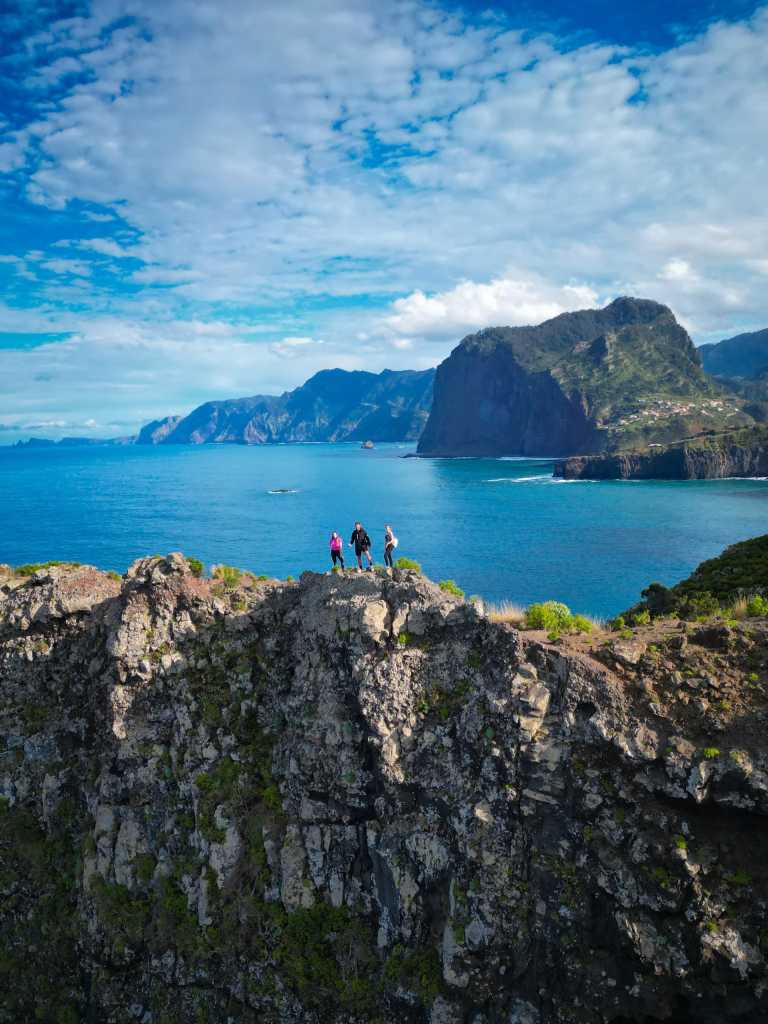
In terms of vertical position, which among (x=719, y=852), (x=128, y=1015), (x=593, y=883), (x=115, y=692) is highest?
(x=115, y=692)

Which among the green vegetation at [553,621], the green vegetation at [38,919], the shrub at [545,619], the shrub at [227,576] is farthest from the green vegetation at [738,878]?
the green vegetation at [38,919]

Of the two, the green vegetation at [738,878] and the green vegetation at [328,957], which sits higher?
the green vegetation at [738,878]

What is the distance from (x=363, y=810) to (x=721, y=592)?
17129mm

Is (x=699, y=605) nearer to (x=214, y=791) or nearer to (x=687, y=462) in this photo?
(x=214, y=791)

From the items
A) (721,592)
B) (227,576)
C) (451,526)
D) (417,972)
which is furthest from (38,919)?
(451,526)

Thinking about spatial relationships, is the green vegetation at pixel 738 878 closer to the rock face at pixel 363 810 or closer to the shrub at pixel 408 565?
the rock face at pixel 363 810

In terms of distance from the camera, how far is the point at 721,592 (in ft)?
86.4

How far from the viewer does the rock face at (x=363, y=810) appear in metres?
16.6

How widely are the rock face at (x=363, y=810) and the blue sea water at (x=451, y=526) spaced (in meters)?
44.7

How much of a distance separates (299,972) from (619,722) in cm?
1317

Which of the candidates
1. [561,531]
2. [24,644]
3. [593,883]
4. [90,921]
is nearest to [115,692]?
[24,644]

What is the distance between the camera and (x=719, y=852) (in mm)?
16297

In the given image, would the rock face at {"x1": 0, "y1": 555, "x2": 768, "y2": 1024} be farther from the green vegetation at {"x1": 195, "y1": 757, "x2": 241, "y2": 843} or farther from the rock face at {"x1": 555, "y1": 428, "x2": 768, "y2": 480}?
the rock face at {"x1": 555, "y1": 428, "x2": 768, "y2": 480}

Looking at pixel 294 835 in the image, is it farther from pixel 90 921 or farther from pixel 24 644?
pixel 24 644
